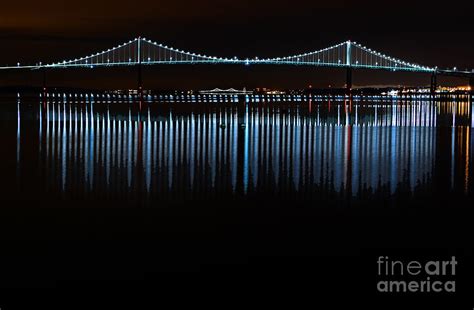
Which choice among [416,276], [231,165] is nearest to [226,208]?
[416,276]

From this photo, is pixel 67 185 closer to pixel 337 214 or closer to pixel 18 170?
pixel 18 170

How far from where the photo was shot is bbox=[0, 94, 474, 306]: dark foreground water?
6.12m

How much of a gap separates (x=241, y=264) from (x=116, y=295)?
1.09 m

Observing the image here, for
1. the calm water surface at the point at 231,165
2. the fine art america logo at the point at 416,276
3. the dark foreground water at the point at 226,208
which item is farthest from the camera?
the calm water surface at the point at 231,165

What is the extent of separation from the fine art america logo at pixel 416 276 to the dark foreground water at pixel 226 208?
13 centimetres

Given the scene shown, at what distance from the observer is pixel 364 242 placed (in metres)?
6.66

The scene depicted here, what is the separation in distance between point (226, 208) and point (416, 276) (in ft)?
9.95

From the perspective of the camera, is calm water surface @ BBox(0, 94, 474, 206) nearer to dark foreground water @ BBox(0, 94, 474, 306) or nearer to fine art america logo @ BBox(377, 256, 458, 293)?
dark foreground water @ BBox(0, 94, 474, 306)

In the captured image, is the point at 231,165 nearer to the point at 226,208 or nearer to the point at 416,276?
the point at 226,208

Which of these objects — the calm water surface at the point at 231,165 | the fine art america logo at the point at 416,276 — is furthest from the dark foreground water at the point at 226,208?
the fine art america logo at the point at 416,276

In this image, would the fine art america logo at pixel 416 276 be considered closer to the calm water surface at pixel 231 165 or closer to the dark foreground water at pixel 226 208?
the dark foreground water at pixel 226 208

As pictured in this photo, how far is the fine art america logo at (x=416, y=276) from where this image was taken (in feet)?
17.3

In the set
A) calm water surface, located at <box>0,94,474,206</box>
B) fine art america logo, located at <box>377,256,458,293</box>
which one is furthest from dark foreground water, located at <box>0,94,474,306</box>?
fine art america logo, located at <box>377,256,458,293</box>

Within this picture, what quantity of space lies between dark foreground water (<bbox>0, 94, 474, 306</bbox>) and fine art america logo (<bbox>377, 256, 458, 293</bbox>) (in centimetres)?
13
